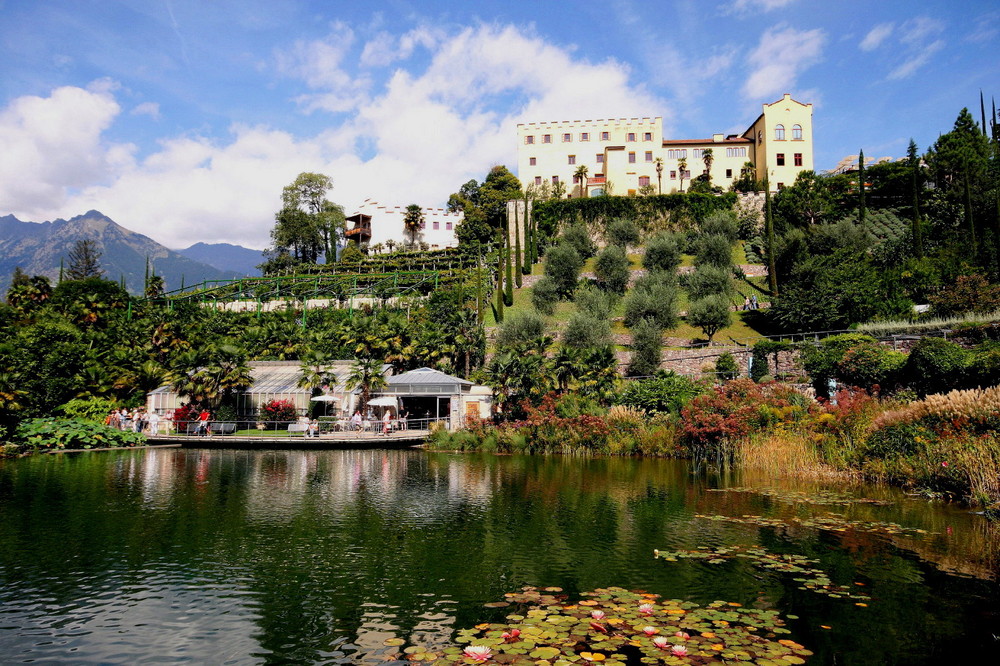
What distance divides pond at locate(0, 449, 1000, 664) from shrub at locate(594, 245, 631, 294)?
3329 centimetres

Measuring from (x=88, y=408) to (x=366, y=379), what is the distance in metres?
13.4

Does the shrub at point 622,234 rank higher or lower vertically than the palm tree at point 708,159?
lower

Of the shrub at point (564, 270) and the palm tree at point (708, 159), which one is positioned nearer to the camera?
the shrub at point (564, 270)

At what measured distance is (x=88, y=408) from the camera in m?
31.6

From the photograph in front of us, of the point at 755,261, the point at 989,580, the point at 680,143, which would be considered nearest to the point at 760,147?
the point at 680,143

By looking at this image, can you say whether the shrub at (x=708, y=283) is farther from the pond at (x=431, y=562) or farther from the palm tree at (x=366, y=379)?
the pond at (x=431, y=562)

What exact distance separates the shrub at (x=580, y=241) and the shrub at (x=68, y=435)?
37.3 meters

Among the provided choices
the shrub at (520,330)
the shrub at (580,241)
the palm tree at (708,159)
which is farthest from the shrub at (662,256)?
the palm tree at (708,159)

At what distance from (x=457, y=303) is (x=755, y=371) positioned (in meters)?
23.2

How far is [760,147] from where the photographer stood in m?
64.5

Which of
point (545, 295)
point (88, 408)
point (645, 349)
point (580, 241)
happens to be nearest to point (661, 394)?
point (645, 349)

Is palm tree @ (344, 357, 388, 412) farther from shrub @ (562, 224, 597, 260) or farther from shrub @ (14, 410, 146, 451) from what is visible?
shrub @ (562, 224, 597, 260)

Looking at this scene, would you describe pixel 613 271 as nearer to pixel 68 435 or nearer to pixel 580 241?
pixel 580 241

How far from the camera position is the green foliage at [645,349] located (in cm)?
3638
